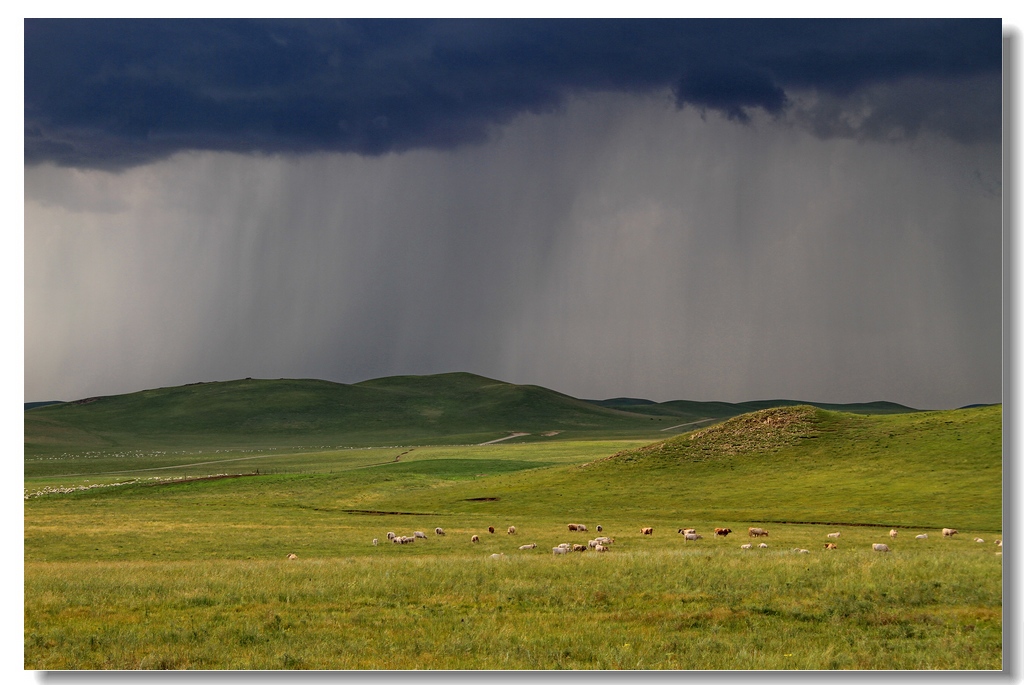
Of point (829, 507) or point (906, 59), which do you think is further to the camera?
point (829, 507)

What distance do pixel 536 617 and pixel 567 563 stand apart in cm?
707

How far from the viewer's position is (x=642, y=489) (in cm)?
6088

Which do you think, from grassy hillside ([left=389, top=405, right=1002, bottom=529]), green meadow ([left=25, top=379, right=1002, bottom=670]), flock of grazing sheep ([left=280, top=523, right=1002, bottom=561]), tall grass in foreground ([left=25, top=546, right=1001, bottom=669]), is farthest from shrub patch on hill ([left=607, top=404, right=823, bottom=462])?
tall grass in foreground ([left=25, top=546, right=1001, bottom=669])

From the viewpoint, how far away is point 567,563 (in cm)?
2533

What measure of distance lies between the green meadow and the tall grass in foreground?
0.06 metres

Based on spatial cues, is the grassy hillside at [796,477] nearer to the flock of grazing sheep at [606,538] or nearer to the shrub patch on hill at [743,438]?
the shrub patch on hill at [743,438]

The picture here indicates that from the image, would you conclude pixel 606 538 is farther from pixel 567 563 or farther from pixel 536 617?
pixel 536 617

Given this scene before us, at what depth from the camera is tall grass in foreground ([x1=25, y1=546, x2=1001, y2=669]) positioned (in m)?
16.2

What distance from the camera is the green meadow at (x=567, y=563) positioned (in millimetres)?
16625

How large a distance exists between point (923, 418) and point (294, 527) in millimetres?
53099

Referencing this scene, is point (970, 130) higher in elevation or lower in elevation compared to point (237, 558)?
higher
